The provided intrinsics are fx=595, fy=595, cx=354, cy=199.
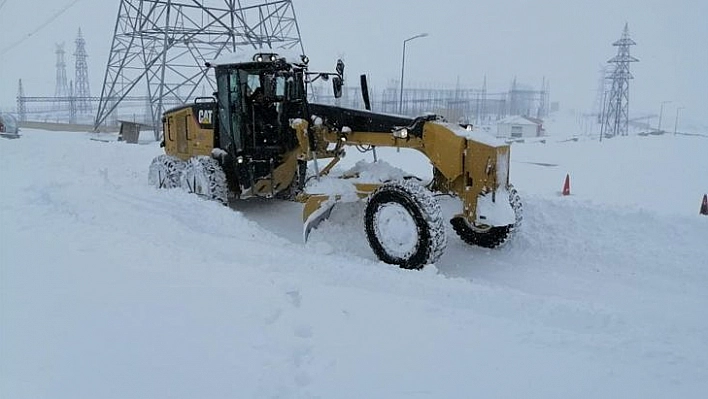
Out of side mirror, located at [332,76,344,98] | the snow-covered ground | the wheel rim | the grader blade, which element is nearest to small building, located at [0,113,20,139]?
the snow-covered ground

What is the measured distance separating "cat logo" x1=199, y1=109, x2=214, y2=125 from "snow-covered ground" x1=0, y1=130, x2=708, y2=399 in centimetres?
182

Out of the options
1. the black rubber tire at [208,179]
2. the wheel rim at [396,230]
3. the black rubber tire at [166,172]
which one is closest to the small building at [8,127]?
the black rubber tire at [166,172]

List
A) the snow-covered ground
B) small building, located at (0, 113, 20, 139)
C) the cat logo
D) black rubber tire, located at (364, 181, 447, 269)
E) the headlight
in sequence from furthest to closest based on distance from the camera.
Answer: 1. small building, located at (0, 113, 20, 139)
2. the cat logo
3. the headlight
4. black rubber tire, located at (364, 181, 447, 269)
5. the snow-covered ground

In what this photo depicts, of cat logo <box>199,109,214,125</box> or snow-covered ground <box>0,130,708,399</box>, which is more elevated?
cat logo <box>199,109,214,125</box>

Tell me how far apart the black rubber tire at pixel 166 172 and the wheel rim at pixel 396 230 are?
5.36m

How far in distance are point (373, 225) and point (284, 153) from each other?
3145mm

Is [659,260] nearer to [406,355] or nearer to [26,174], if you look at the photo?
[406,355]

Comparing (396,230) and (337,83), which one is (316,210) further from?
(337,83)

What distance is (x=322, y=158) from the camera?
9.13 m

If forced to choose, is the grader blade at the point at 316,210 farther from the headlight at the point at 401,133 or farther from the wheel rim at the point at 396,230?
the headlight at the point at 401,133

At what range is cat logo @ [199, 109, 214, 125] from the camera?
10680 millimetres

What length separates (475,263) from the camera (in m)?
7.70

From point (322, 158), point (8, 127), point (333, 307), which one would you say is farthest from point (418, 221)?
point (8, 127)

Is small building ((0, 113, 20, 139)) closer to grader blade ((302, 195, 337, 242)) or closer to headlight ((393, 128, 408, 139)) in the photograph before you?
grader blade ((302, 195, 337, 242))
